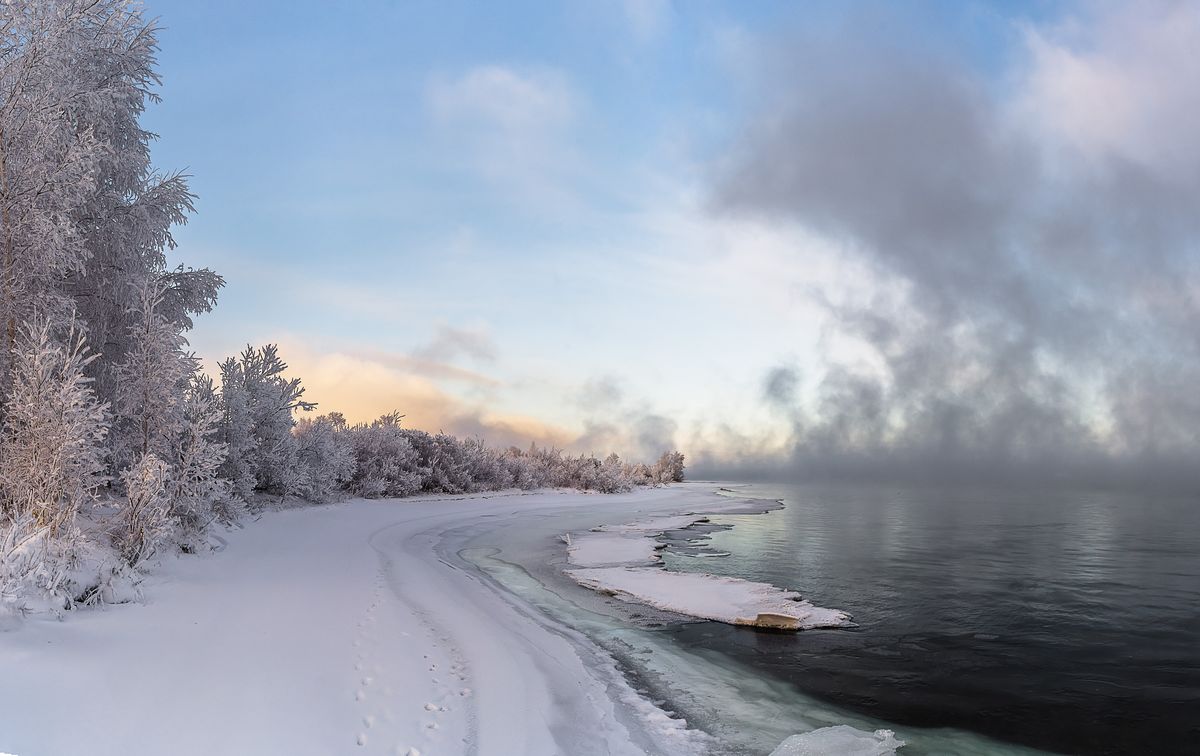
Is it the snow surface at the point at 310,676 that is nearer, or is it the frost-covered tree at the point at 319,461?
the snow surface at the point at 310,676

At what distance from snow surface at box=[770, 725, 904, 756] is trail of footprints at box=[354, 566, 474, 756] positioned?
9.25ft

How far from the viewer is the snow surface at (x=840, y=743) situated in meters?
5.51

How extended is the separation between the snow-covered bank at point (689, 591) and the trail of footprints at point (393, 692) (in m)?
4.82

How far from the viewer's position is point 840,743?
5688 mm

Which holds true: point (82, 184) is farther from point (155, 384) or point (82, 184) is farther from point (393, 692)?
point (393, 692)

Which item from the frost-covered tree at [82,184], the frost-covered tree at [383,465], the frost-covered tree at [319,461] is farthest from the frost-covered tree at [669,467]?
the frost-covered tree at [82,184]

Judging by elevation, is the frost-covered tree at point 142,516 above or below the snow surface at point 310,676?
above

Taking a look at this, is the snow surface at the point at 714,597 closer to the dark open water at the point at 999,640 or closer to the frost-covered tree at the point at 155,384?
the dark open water at the point at 999,640

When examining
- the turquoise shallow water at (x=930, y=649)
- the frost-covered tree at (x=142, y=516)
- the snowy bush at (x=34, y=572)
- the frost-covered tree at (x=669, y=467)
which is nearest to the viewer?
the snowy bush at (x=34, y=572)

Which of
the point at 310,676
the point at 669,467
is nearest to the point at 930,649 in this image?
the point at 310,676

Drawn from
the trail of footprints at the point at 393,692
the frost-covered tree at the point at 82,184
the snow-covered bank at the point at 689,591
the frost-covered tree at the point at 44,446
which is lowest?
the snow-covered bank at the point at 689,591

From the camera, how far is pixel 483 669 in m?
6.51

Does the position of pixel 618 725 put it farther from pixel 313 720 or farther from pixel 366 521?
pixel 366 521

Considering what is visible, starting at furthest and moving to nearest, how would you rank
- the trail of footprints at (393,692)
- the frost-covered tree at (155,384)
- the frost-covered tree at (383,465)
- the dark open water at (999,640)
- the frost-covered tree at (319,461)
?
the frost-covered tree at (383,465) < the frost-covered tree at (319,461) < the frost-covered tree at (155,384) < the dark open water at (999,640) < the trail of footprints at (393,692)
